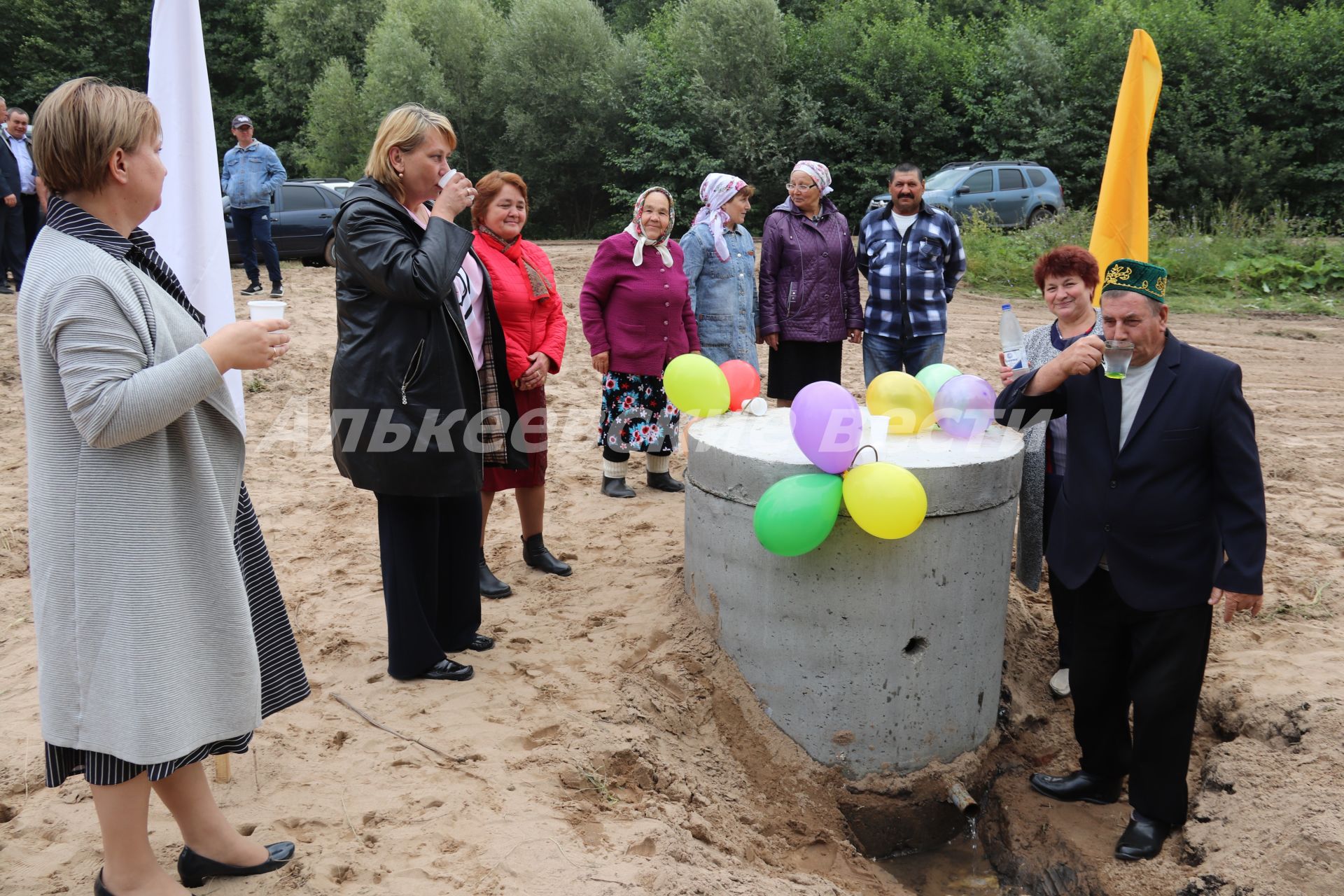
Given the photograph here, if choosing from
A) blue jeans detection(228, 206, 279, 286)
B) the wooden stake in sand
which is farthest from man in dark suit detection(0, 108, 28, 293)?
the wooden stake in sand

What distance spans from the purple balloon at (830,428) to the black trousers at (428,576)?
1.33m

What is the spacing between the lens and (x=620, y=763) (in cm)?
364

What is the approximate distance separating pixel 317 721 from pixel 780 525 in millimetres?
1814

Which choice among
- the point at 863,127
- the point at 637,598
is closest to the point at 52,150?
the point at 637,598

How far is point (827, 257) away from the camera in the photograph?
21.1 ft

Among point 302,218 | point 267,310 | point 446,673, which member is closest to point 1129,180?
point 446,673

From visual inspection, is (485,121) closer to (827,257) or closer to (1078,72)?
(1078,72)

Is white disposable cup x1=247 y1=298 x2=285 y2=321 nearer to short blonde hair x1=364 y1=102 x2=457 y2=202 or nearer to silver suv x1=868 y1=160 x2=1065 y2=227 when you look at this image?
short blonde hair x1=364 y1=102 x2=457 y2=202

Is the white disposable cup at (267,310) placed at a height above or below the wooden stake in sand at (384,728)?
above

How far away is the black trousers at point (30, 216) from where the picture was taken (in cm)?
1088

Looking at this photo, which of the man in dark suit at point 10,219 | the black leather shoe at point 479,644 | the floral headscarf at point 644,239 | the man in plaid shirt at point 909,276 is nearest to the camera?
the black leather shoe at point 479,644

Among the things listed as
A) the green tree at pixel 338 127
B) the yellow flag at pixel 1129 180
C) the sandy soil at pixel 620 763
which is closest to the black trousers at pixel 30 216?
the sandy soil at pixel 620 763

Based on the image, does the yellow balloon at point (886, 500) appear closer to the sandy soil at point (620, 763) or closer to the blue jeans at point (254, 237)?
the sandy soil at point (620, 763)

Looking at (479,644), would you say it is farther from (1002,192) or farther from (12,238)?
(1002,192)
